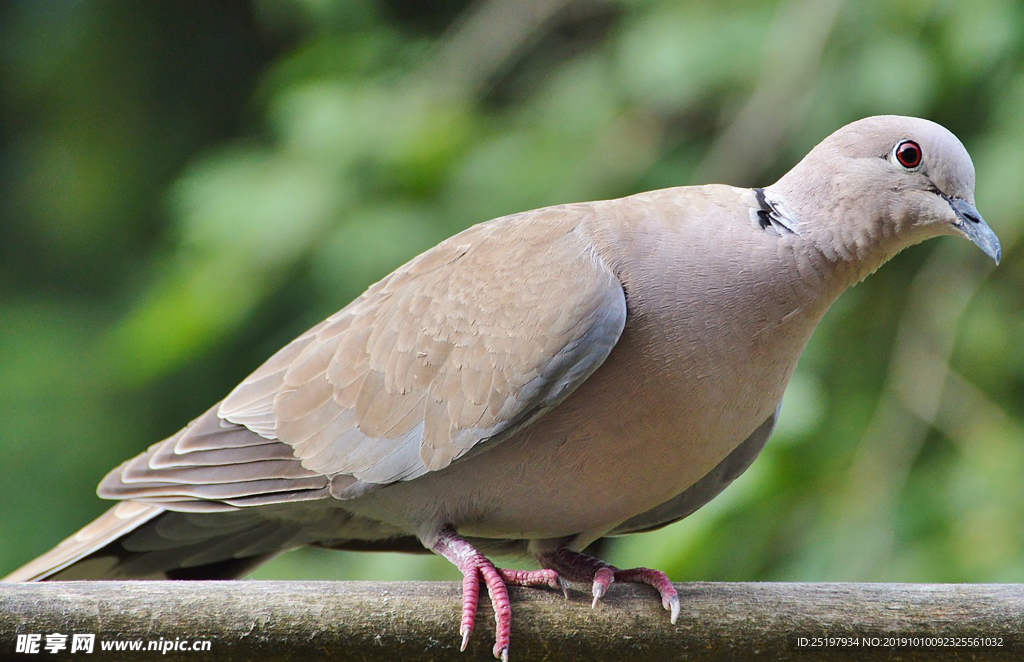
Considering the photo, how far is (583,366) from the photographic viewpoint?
1660 millimetres

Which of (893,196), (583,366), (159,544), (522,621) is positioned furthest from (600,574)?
(159,544)

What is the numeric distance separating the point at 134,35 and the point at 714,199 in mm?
3538

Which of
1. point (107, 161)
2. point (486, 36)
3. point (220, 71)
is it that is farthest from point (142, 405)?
point (486, 36)

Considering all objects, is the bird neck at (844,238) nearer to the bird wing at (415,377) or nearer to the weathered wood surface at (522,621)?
the bird wing at (415,377)

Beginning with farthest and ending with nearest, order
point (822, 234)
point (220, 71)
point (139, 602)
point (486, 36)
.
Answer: point (220, 71)
point (486, 36)
point (822, 234)
point (139, 602)

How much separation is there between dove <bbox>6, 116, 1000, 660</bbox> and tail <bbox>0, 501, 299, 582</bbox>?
0.09 m

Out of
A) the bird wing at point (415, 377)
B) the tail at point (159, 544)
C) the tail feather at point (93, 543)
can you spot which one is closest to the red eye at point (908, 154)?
the bird wing at point (415, 377)

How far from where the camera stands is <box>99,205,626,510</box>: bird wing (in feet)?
5.57

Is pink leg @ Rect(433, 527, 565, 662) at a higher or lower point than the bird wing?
lower

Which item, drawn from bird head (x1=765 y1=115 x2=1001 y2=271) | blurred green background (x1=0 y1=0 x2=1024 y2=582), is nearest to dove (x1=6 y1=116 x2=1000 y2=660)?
bird head (x1=765 y1=115 x2=1001 y2=271)

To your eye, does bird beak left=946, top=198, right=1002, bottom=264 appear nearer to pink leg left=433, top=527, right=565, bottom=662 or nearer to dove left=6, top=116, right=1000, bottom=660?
dove left=6, top=116, right=1000, bottom=660

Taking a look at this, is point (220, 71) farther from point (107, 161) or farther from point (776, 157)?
point (776, 157)

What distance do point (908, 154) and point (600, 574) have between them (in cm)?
89

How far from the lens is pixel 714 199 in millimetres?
1812
